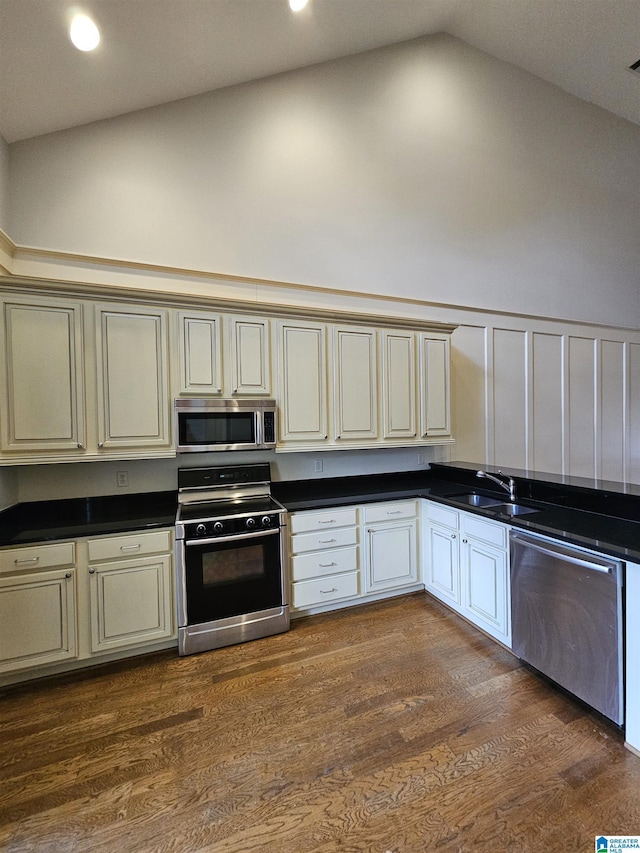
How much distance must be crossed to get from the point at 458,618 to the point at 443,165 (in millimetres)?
4355

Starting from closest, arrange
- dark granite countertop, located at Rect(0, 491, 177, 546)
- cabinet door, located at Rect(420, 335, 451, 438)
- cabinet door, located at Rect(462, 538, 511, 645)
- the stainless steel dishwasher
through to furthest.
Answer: the stainless steel dishwasher < dark granite countertop, located at Rect(0, 491, 177, 546) < cabinet door, located at Rect(462, 538, 511, 645) < cabinet door, located at Rect(420, 335, 451, 438)

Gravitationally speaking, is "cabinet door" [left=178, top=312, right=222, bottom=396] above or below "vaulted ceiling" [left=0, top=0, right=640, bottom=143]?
below

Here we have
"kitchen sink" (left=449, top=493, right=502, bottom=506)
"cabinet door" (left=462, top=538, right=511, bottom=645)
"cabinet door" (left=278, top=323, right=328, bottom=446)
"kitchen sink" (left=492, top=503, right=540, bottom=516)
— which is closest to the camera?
"cabinet door" (left=462, top=538, right=511, bottom=645)

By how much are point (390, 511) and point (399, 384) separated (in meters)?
1.11

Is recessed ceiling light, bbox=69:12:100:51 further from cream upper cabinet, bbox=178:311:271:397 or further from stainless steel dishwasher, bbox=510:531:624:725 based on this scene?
stainless steel dishwasher, bbox=510:531:624:725

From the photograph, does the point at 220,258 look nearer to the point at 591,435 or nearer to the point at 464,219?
the point at 464,219

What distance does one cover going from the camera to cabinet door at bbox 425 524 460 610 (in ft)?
8.87

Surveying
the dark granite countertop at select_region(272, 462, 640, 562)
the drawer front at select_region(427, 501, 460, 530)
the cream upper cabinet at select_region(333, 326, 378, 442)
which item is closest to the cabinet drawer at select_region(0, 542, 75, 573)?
the dark granite countertop at select_region(272, 462, 640, 562)

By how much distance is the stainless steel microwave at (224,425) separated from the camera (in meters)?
2.59

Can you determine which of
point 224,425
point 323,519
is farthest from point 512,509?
point 224,425

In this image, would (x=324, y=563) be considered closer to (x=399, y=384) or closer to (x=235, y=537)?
(x=235, y=537)

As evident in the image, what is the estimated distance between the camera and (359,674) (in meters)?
2.15

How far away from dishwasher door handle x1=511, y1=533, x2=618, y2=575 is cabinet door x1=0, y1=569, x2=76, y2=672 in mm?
2642

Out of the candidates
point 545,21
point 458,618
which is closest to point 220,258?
point 458,618
